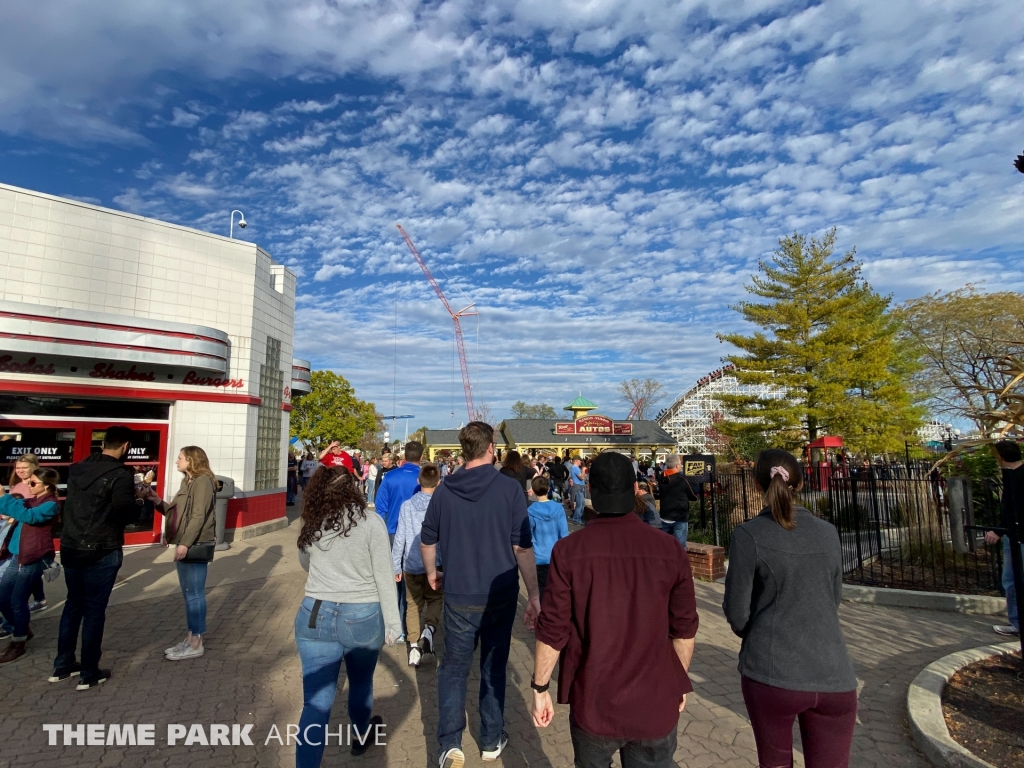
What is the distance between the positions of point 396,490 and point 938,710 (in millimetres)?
4710

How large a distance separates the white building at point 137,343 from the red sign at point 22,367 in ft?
0.07

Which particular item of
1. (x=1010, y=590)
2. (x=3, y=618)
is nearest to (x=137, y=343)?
(x=3, y=618)

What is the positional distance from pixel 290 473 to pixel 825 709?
20.6 m

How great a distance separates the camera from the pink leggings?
7.94ft

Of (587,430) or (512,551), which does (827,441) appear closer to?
(512,551)

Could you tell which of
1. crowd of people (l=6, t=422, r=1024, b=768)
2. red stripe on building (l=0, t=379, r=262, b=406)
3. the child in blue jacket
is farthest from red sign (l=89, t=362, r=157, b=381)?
the child in blue jacket

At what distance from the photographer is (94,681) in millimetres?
4645

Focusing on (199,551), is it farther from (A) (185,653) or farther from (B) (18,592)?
(B) (18,592)

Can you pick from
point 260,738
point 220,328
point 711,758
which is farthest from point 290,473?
point 711,758

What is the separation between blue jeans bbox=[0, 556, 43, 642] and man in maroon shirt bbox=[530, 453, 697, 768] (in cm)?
524

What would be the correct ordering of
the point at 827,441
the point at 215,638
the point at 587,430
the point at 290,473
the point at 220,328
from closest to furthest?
the point at 215,638, the point at 220,328, the point at 290,473, the point at 827,441, the point at 587,430

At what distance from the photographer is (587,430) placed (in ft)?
179

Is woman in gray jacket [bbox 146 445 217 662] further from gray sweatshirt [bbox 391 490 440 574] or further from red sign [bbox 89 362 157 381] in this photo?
red sign [bbox 89 362 157 381]

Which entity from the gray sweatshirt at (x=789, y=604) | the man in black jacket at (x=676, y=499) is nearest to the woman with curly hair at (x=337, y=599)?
the gray sweatshirt at (x=789, y=604)
